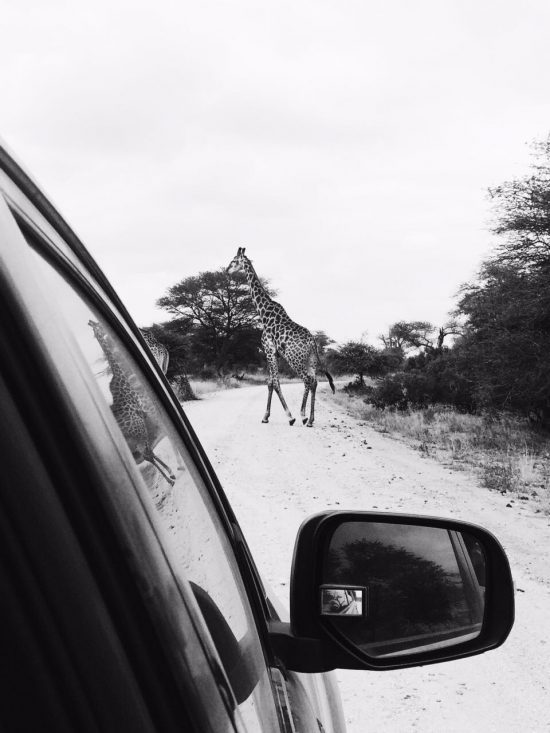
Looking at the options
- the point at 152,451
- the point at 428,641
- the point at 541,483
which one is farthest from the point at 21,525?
the point at 541,483

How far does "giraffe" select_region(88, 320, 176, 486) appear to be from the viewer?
0.78 m

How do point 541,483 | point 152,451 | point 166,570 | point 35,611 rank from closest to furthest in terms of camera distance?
point 35,611 → point 166,570 → point 152,451 → point 541,483

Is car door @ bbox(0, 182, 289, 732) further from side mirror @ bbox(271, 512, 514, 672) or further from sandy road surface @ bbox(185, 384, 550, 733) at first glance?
sandy road surface @ bbox(185, 384, 550, 733)

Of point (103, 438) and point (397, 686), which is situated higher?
point (103, 438)

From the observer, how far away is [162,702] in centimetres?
56

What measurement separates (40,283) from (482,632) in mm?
947

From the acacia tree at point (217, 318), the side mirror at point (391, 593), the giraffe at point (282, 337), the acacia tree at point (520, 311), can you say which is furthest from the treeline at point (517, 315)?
the acacia tree at point (217, 318)

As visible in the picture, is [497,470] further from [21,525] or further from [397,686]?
[21,525]

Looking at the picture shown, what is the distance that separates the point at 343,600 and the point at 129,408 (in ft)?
1.50

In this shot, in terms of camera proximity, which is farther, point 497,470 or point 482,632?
point 497,470

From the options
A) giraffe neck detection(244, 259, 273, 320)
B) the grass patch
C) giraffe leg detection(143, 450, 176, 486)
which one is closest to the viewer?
giraffe leg detection(143, 450, 176, 486)

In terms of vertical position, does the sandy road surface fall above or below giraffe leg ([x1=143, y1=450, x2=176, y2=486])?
below

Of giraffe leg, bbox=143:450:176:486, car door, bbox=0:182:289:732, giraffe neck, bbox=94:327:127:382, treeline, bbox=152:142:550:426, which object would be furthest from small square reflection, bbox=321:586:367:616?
treeline, bbox=152:142:550:426

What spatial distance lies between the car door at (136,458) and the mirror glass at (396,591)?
0.14 metres
